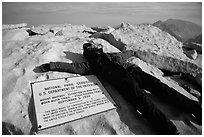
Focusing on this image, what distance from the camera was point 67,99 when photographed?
256 centimetres

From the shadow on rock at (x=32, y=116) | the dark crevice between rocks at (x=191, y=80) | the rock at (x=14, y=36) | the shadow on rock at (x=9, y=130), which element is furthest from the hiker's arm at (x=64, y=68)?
the rock at (x=14, y=36)

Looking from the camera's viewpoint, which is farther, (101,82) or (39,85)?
(101,82)

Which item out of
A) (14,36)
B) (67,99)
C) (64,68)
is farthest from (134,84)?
(14,36)

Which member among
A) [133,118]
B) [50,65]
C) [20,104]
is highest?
[50,65]

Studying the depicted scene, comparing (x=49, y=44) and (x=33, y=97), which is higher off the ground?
(x=49, y=44)

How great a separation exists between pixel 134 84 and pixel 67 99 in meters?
1.02

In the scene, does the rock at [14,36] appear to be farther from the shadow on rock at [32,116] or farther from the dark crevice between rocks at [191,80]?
the dark crevice between rocks at [191,80]

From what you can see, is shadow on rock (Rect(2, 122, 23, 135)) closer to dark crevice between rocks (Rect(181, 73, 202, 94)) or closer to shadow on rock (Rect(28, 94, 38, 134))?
shadow on rock (Rect(28, 94, 38, 134))

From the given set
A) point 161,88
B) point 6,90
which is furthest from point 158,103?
point 6,90

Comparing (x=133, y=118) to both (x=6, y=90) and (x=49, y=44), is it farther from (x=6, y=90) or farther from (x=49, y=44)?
(x=49, y=44)

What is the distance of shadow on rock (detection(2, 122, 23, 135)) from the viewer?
214cm

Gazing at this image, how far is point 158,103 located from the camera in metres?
2.68

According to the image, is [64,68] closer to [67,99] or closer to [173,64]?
[67,99]

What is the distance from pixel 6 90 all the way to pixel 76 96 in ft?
3.55
